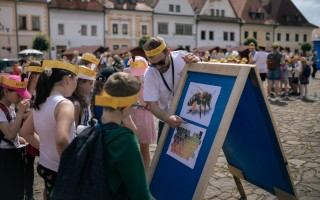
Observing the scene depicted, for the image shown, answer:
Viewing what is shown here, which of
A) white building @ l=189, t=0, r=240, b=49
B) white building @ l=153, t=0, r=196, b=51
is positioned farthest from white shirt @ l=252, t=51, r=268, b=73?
white building @ l=189, t=0, r=240, b=49

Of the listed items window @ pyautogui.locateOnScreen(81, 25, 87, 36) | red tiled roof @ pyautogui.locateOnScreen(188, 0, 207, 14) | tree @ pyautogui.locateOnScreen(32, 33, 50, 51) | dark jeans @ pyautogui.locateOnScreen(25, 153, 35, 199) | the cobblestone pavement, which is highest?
red tiled roof @ pyautogui.locateOnScreen(188, 0, 207, 14)

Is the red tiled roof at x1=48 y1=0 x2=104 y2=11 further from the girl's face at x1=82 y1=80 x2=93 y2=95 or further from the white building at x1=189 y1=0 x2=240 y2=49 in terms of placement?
the girl's face at x1=82 y1=80 x2=93 y2=95

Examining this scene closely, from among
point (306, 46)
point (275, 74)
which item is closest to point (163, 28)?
point (306, 46)

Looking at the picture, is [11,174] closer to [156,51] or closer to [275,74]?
[156,51]

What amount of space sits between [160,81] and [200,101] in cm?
70

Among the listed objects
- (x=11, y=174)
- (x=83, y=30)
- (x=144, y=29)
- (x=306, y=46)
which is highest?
(x=144, y=29)

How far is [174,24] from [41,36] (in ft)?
69.1

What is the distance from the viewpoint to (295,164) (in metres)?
5.64

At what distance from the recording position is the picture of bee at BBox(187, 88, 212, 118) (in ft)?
10.6

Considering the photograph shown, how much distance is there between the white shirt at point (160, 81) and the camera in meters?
3.83

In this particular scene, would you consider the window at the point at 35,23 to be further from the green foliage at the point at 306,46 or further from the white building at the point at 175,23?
the green foliage at the point at 306,46

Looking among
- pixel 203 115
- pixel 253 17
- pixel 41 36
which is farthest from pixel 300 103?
pixel 253 17

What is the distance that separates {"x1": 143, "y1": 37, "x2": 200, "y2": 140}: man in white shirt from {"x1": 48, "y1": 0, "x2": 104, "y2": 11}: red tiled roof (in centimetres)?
4560

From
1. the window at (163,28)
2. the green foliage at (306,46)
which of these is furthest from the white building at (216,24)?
the green foliage at (306,46)
